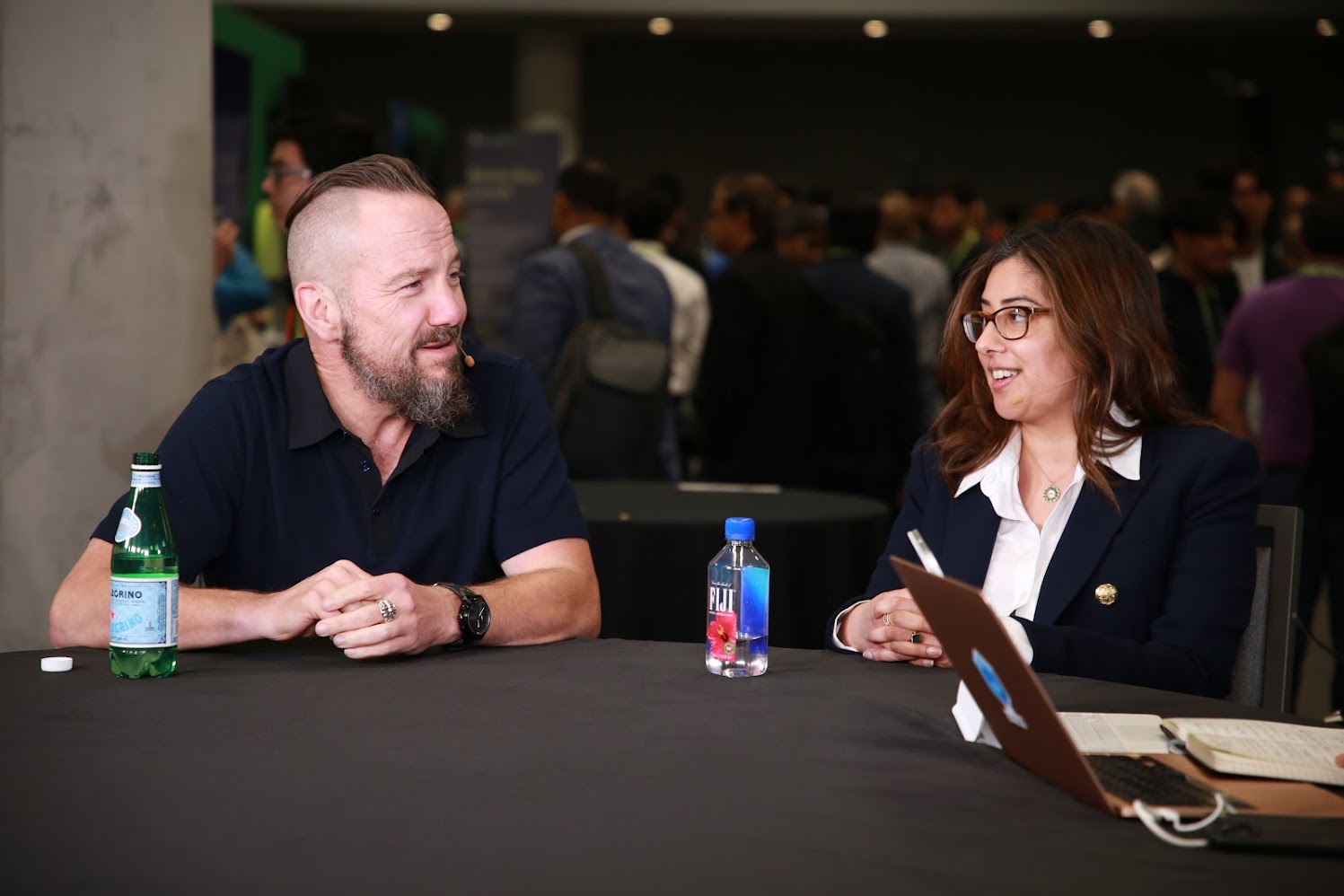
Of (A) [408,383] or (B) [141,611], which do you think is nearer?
(B) [141,611]

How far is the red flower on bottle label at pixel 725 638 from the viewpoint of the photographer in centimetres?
194

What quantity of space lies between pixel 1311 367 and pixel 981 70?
1315 cm

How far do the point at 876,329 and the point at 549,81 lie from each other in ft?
27.5

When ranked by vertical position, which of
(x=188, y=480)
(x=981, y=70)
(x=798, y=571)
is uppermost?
(x=981, y=70)

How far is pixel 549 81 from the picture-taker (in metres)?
13.4

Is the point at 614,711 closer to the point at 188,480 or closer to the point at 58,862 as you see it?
the point at 58,862

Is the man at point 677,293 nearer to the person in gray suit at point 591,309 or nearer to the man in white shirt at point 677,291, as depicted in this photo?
the man in white shirt at point 677,291

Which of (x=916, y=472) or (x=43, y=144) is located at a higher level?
(x=43, y=144)

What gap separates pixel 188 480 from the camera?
7.27 ft

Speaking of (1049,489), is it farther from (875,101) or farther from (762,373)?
(875,101)

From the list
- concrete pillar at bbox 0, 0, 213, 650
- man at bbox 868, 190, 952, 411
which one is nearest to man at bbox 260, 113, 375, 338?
concrete pillar at bbox 0, 0, 213, 650

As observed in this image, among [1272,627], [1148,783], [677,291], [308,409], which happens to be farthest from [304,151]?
[1148,783]

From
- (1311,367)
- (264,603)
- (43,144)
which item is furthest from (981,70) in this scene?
(264,603)

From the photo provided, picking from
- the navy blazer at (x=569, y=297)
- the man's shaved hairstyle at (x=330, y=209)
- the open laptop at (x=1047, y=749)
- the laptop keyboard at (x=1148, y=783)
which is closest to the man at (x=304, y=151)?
the navy blazer at (x=569, y=297)
